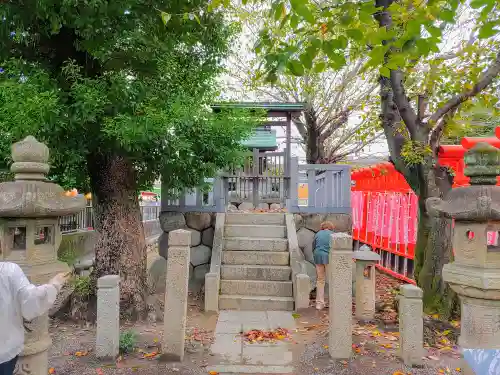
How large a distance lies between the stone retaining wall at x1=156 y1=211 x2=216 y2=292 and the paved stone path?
6.71 feet

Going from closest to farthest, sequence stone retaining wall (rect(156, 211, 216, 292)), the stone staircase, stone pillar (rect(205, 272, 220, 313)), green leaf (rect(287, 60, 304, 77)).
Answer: green leaf (rect(287, 60, 304, 77)) < stone pillar (rect(205, 272, 220, 313)) < the stone staircase < stone retaining wall (rect(156, 211, 216, 292))

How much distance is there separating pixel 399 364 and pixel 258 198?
29.4 feet

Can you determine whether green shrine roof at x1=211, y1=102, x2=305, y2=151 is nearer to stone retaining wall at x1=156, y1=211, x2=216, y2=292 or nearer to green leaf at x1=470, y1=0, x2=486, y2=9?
stone retaining wall at x1=156, y1=211, x2=216, y2=292

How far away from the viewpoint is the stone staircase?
7.98 meters

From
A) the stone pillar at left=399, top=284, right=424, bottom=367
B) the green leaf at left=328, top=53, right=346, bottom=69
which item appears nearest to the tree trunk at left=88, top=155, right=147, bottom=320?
→ the green leaf at left=328, top=53, right=346, bottom=69

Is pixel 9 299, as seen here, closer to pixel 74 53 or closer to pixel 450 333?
pixel 74 53

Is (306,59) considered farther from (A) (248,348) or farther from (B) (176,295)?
(A) (248,348)

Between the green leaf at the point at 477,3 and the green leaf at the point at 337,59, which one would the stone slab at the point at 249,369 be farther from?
the green leaf at the point at 477,3

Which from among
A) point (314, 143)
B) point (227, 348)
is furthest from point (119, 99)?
point (314, 143)

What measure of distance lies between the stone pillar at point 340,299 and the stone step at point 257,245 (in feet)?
12.0

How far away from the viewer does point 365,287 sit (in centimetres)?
753

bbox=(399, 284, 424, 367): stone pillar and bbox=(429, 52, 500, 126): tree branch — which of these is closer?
bbox=(399, 284, 424, 367): stone pillar

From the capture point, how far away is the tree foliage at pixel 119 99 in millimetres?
5344

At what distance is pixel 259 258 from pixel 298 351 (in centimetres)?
325
